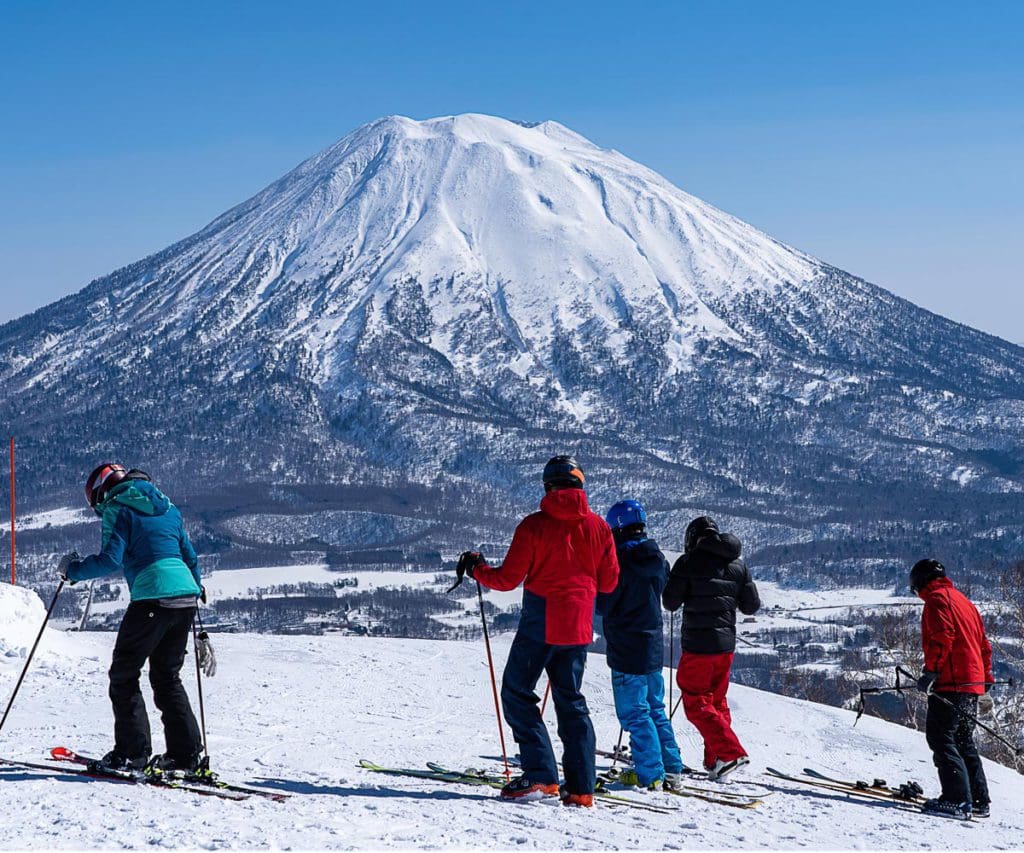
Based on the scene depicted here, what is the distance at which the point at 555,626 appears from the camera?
26.5ft

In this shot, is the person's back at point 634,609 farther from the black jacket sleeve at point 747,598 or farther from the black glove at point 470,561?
the black glove at point 470,561

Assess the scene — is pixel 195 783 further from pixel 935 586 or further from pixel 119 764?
pixel 935 586

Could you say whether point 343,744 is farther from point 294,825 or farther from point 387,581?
point 387,581

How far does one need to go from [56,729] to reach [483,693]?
18.1 ft

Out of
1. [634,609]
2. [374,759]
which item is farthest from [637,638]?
[374,759]

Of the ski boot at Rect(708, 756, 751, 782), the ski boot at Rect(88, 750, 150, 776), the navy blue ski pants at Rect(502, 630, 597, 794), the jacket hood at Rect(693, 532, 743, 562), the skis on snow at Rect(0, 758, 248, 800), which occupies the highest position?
the jacket hood at Rect(693, 532, 743, 562)

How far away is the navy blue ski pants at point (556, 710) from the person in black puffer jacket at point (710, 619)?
4.95 ft

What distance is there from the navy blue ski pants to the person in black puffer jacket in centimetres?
151

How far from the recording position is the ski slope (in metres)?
6.90

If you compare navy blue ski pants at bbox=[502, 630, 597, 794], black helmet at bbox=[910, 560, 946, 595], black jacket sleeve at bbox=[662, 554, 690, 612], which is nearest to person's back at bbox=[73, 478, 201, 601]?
navy blue ski pants at bbox=[502, 630, 597, 794]

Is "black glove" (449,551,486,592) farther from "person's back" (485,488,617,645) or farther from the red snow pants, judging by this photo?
the red snow pants

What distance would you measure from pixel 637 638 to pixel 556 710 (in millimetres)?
1265

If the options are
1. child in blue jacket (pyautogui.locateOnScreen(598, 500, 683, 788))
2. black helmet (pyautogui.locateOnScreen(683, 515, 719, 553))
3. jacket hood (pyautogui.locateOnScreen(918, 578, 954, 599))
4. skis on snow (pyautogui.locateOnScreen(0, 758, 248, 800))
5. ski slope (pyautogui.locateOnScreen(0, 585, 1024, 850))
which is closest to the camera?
ski slope (pyautogui.locateOnScreen(0, 585, 1024, 850))

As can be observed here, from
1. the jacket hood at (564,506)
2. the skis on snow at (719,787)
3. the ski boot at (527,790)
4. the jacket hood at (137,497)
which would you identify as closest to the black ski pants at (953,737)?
the skis on snow at (719,787)
